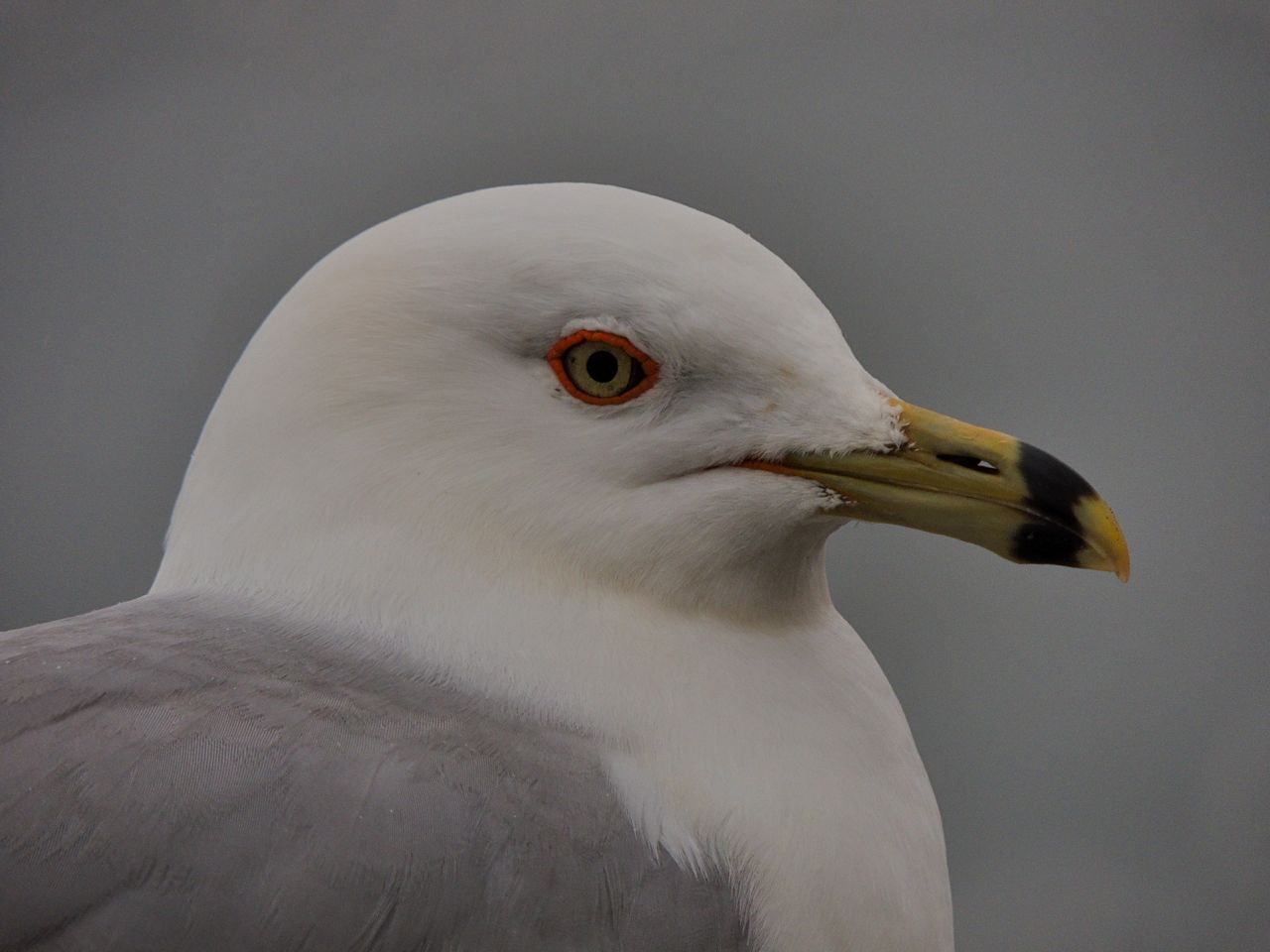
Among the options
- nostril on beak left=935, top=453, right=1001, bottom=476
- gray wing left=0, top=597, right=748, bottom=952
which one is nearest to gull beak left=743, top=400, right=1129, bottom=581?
nostril on beak left=935, top=453, right=1001, bottom=476

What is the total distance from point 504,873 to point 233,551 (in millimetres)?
223

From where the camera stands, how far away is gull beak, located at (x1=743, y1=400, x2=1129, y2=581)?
2.31 ft

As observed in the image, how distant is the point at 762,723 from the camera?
70 cm

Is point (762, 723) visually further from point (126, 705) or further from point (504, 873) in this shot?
point (126, 705)

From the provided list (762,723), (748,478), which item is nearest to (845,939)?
(762,723)

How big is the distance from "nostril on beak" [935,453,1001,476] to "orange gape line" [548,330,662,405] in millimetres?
146

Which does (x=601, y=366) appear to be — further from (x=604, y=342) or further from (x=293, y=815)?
(x=293, y=815)

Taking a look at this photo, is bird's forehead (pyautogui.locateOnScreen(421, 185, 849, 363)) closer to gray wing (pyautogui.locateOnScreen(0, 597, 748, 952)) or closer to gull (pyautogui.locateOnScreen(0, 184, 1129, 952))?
gull (pyautogui.locateOnScreen(0, 184, 1129, 952))

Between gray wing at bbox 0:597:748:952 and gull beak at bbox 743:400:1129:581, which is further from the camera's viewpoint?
Answer: gull beak at bbox 743:400:1129:581

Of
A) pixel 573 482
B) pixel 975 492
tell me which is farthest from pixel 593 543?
pixel 975 492

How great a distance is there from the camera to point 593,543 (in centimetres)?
70

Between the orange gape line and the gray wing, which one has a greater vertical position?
the orange gape line

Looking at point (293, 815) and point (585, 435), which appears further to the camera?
point (585, 435)

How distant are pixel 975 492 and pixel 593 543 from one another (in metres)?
0.19
